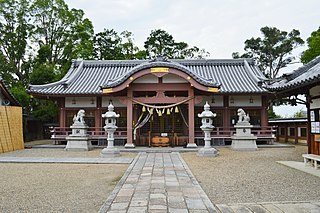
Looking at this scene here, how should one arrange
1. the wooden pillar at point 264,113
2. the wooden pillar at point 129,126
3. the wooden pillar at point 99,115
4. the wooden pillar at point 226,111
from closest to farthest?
the wooden pillar at point 129,126 < the wooden pillar at point 264,113 < the wooden pillar at point 226,111 < the wooden pillar at point 99,115

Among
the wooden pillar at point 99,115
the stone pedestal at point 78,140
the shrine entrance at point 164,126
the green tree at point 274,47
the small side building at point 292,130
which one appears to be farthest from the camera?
the green tree at point 274,47

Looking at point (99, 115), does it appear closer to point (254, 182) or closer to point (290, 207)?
point (254, 182)

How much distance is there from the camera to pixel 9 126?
1402 centimetres

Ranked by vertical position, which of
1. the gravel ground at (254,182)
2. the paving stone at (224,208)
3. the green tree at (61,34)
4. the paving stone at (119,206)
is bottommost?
the gravel ground at (254,182)

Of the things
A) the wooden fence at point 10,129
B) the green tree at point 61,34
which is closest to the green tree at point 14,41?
the green tree at point 61,34

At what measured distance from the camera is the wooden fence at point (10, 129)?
1350cm

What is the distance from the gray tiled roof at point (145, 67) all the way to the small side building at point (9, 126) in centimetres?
165

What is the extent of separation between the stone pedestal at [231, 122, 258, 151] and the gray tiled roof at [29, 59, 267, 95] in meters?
2.70

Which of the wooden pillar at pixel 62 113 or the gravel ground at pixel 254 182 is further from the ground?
the wooden pillar at pixel 62 113

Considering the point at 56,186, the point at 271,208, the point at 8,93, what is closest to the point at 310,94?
the point at 271,208

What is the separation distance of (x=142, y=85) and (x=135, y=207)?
1091cm

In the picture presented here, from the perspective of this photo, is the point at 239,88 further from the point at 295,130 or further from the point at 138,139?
the point at 138,139

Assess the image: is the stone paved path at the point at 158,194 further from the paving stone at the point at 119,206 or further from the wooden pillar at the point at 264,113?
the wooden pillar at the point at 264,113

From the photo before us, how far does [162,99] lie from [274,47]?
2553cm
